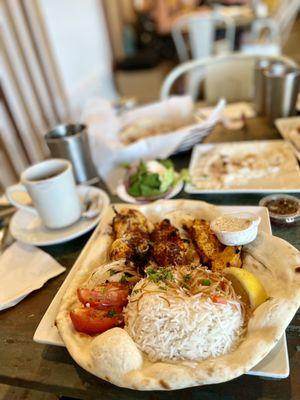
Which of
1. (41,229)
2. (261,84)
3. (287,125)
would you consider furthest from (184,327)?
(261,84)

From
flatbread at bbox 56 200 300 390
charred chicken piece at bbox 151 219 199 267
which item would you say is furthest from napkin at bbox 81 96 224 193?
flatbread at bbox 56 200 300 390

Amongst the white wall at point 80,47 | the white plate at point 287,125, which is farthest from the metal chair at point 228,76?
the white wall at point 80,47

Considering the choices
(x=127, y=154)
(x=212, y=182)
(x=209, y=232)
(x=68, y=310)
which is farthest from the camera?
(x=127, y=154)

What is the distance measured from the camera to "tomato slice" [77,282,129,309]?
0.58 m

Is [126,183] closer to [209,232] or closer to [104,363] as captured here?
[209,232]

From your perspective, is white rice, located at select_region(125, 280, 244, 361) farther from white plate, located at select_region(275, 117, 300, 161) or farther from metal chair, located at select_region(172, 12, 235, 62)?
metal chair, located at select_region(172, 12, 235, 62)

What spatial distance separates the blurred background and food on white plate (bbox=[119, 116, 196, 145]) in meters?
0.83

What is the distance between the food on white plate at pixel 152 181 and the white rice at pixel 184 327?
0.48 metres

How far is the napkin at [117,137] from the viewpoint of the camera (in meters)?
1.17

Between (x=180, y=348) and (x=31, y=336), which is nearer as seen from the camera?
(x=180, y=348)

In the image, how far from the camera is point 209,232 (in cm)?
70

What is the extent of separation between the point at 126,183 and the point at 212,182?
0.29 metres

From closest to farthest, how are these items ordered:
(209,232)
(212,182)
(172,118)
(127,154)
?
(209,232) < (212,182) < (127,154) < (172,118)

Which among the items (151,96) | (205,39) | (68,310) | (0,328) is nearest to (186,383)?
(68,310)
